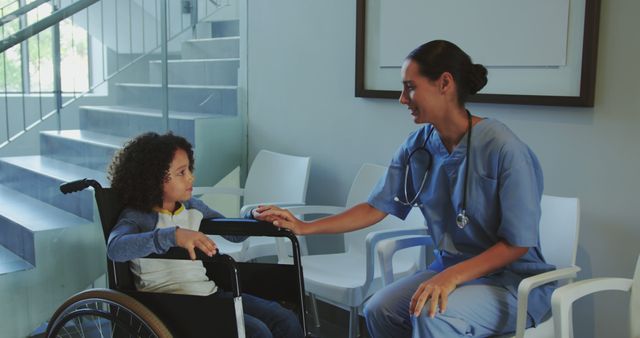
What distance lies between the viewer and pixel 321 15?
116 inches

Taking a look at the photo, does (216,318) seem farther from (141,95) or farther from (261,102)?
(261,102)

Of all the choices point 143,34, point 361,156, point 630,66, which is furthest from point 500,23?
point 143,34

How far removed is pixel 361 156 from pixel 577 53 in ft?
3.38

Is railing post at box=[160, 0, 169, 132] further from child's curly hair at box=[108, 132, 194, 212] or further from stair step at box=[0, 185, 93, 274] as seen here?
child's curly hair at box=[108, 132, 194, 212]

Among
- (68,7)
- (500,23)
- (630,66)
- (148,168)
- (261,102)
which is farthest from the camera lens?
(261,102)

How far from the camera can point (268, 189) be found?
9.96ft

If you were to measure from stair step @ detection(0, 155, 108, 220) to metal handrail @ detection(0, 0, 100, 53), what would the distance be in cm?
43

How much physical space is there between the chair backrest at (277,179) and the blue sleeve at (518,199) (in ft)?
4.24

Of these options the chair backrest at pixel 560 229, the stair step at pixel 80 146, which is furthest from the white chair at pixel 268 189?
the chair backrest at pixel 560 229

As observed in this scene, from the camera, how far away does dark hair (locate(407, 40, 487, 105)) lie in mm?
1703

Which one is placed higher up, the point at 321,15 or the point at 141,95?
the point at 321,15

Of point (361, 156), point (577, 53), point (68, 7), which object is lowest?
point (361, 156)

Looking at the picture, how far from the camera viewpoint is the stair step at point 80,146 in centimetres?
262

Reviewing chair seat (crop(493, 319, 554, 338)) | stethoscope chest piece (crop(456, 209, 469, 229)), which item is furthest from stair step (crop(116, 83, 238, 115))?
→ chair seat (crop(493, 319, 554, 338))
